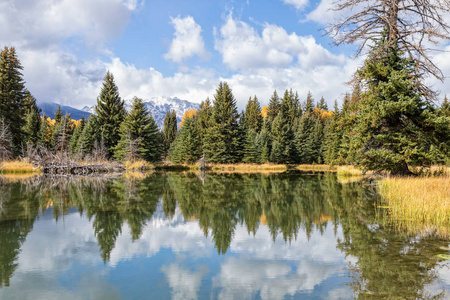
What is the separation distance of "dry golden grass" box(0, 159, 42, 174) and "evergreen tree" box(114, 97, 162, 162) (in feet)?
45.3

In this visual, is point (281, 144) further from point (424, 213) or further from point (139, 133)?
point (424, 213)

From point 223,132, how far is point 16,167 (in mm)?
29764

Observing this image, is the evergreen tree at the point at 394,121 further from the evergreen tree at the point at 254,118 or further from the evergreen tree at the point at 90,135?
the evergreen tree at the point at 254,118

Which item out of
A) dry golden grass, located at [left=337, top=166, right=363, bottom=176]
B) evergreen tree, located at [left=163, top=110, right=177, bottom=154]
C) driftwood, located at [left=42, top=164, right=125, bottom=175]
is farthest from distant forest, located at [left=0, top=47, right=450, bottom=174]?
evergreen tree, located at [left=163, top=110, right=177, bottom=154]

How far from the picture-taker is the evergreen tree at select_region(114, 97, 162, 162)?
142ft

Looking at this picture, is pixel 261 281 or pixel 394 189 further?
pixel 394 189

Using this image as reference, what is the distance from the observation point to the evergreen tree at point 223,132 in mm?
49312

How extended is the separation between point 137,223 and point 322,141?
55749 millimetres

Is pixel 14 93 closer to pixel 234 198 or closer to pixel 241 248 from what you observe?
pixel 234 198

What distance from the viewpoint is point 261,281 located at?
5031mm

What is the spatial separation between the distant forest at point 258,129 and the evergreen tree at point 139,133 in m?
0.14

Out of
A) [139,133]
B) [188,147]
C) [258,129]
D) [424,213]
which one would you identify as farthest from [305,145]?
[424,213]

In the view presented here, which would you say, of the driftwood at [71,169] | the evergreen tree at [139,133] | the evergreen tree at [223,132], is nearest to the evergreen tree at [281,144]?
the evergreen tree at [223,132]

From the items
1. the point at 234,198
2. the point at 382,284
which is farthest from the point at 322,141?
the point at 382,284
